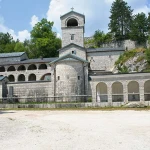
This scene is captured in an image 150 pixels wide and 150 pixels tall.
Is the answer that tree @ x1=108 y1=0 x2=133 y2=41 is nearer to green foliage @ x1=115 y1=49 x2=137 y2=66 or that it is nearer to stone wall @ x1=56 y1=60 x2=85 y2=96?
green foliage @ x1=115 y1=49 x2=137 y2=66

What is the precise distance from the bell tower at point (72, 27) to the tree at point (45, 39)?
12.8 m

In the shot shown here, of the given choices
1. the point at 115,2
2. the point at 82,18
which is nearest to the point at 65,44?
the point at 82,18

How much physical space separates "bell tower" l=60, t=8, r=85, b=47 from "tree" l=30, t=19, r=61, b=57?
12758mm

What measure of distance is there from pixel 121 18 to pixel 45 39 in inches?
769

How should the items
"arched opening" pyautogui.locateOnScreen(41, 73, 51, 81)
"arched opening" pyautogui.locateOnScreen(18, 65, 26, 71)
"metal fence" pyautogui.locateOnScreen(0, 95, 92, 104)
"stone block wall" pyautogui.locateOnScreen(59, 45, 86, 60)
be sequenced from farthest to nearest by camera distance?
"arched opening" pyautogui.locateOnScreen(18, 65, 26, 71) → "arched opening" pyautogui.locateOnScreen(41, 73, 51, 81) → "stone block wall" pyautogui.locateOnScreen(59, 45, 86, 60) → "metal fence" pyautogui.locateOnScreen(0, 95, 92, 104)

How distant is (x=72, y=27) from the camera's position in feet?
144

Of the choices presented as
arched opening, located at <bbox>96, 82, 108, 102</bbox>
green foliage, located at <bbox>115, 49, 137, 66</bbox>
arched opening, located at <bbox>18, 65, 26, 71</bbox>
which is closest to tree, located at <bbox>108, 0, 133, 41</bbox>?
green foliage, located at <bbox>115, 49, 137, 66</bbox>

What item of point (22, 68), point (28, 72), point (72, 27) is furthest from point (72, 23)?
point (22, 68)

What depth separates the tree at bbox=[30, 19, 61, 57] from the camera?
2222 inches

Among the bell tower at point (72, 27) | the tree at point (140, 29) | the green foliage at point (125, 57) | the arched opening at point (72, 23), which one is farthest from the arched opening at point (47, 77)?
the tree at point (140, 29)

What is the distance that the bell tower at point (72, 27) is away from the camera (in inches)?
1705

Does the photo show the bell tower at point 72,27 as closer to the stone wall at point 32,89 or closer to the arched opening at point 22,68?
the arched opening at point 22,68

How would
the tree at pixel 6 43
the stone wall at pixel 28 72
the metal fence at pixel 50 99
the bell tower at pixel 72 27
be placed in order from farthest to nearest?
the tree at pixel 6 43 → the stone wall at pixel 28 72 → the bell tower at pixel 72 27 → the metal fence at pixel 50 99

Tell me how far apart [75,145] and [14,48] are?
6138cm
